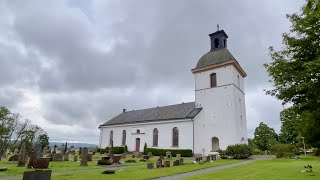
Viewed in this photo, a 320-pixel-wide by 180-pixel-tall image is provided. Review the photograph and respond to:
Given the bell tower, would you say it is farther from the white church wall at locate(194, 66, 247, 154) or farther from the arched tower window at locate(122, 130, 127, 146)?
the arched tower window at locate(122, 130, 127, 146)

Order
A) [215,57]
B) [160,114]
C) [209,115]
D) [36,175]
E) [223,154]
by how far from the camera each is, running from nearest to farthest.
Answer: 1. [36,175]
2. [223,154]
3. [209,115]
4. [215,57]
5. [160,114]

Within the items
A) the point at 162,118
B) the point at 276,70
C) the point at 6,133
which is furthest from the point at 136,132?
the point at 276,70

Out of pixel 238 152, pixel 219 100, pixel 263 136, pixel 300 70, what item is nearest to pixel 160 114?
pixel 219 100

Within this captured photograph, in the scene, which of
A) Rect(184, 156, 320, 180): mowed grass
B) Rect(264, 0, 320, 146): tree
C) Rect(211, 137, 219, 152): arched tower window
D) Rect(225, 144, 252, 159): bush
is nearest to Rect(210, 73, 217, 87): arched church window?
Rect(211, 137, 219, 152): arched tower window

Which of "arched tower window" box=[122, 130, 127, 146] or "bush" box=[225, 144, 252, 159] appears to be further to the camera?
"arched tower window" box=[122, 130, 127, 146]

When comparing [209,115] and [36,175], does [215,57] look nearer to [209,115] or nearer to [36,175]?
[209,115]

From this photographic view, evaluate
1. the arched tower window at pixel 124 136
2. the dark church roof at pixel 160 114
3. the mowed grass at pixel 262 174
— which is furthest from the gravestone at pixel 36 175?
the arched tower window at pixel 124 136

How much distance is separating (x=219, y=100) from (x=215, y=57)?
6102 mm

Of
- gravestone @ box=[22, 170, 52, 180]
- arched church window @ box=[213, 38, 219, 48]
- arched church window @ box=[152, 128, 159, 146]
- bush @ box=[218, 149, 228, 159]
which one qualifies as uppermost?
arched church window @ box=[213, 38, 219, 48]

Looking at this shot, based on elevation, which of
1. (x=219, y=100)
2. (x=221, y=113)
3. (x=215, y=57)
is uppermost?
(x=215, y=57)

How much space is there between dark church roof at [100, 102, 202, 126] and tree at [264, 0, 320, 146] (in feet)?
66.1

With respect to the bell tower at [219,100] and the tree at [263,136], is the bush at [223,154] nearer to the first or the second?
the bell tower at [219,100]

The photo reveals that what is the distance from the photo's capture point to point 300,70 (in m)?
10.9

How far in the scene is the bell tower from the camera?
29.9 meters
